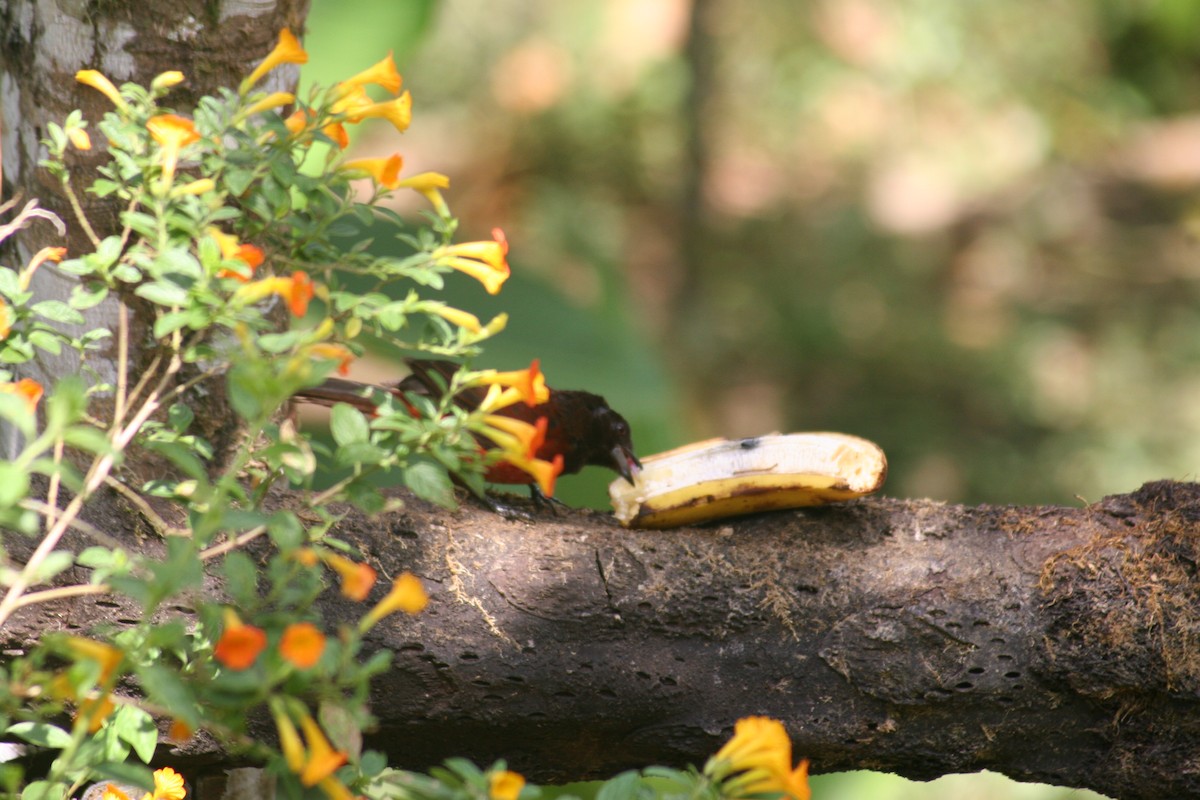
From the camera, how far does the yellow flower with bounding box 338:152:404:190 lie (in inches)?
41.3

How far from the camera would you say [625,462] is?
1521mm

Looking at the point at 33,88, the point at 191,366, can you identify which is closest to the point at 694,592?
the point at 191,366

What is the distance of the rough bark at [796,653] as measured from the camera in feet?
4.26

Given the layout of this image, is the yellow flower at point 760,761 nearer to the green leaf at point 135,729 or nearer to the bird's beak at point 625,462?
the green leaf at point 135,729

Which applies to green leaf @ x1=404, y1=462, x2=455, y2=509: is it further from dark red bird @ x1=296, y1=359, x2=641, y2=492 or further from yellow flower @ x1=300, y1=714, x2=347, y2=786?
dark red bird @ x1=296, y1=359, x2=641, y2=492

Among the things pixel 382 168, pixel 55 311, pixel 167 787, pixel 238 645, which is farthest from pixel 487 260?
pixel 167 787

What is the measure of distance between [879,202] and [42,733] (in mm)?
→ 6362

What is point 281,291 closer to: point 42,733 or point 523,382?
point 523,382

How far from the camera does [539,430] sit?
99cm

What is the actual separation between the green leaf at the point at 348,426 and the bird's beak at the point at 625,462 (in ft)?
1.98

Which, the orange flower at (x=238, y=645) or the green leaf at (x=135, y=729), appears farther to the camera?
the green leaf at (x=135, y=729)

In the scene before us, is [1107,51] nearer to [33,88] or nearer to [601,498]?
[601,498]

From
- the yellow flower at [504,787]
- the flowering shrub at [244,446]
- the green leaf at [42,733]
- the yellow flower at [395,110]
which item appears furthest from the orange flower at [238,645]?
the yellow flower at [395,110]

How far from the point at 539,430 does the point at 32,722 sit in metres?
0.50
